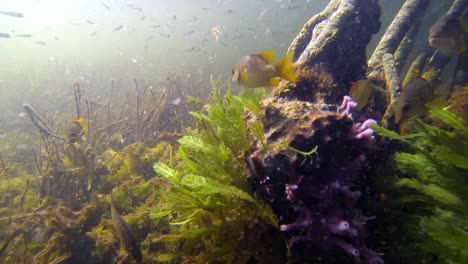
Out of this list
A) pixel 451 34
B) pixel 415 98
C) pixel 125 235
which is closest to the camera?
pixel 125 235

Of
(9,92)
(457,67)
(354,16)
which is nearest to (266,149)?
(354,16)

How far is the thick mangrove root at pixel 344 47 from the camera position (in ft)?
12.7

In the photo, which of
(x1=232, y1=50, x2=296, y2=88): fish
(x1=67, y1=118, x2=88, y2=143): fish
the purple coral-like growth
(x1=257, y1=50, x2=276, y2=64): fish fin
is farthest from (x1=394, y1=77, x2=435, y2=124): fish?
(x1=67, y1=118, x2=88, y2=143): fish

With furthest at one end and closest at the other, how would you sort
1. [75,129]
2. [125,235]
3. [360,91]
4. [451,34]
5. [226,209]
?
[75,129], [451,34], [360,91], [125,235], [226,209]

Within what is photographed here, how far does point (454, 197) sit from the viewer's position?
7.21 ft

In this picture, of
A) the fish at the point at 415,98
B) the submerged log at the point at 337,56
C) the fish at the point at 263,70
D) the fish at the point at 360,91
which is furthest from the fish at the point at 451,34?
the fish at the point at 263,70

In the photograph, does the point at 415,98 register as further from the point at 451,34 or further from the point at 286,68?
the point at 451,34

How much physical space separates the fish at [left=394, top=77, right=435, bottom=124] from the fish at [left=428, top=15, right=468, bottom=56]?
172cm

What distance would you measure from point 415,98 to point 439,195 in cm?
131

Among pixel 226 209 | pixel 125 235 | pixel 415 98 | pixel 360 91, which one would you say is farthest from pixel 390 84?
pixel 125 235

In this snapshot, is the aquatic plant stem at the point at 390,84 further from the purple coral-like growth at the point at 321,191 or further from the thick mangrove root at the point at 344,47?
the purple coral-like growth at the point at 321,191

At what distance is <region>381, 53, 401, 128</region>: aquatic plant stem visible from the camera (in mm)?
3979

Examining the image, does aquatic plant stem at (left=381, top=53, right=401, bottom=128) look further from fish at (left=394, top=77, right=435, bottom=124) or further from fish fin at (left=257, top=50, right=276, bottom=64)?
fish fin at (left=257, top=50, right=276, bottom=64)

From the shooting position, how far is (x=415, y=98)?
122 inches
